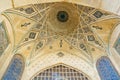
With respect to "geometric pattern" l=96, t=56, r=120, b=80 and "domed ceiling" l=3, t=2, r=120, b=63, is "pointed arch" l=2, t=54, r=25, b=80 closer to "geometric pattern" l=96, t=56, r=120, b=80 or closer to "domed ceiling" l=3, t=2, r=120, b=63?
"domed ceiling" l=3, t=2, r=120, b=63

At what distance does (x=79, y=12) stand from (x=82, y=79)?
2.58 metres

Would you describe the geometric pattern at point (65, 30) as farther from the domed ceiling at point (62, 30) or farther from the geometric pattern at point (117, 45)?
the geometric pattern at point (117, 45)

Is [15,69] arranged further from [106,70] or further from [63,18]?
[106,70]

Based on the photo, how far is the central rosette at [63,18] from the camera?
8.26 meters

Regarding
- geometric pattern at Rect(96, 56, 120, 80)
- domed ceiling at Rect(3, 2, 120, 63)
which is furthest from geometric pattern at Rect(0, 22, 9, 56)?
geometric pattern at Rect(96, 56, 120, 80)

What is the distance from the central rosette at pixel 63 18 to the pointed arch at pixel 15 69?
177 centimetres

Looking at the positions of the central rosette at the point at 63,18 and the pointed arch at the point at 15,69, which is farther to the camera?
the central rosette at the point at 63,18

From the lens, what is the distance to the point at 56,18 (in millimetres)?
8617

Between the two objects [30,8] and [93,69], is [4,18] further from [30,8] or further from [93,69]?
[93,69]

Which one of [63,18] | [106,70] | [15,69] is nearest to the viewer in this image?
[15,69]

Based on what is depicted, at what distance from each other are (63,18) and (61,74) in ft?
7.39

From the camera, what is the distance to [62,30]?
28.8 ft

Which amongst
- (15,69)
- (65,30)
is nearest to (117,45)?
(65,30)

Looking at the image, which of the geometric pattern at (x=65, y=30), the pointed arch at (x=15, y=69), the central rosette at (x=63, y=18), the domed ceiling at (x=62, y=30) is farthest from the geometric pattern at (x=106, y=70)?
the pointed arch at (x=15, y=69)
